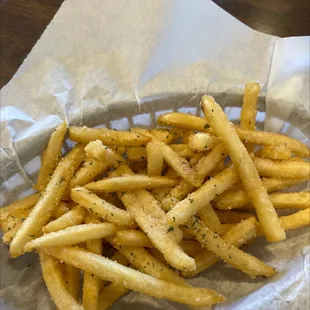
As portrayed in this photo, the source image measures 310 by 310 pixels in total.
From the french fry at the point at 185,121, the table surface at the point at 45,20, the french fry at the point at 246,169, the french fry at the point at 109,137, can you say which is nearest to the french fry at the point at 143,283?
the french fry at the point at 246,169

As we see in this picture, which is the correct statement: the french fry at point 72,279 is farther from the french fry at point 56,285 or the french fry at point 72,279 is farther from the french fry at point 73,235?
the french fry at point 73,235

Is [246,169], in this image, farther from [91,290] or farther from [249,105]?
[91,290]

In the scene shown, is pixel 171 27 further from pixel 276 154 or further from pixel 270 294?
pixel 270 294

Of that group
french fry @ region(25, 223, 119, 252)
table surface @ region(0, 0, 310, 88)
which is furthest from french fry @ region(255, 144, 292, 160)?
table surface @ region(0, 0, 310, 88)

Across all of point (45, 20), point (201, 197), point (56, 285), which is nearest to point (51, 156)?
point (56, 285)

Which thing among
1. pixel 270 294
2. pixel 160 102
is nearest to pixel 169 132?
pixel 160 102

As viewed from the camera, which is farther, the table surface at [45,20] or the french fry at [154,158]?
the table surface at [45,20]

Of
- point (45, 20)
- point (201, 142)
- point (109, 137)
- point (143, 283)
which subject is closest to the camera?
point (143, 283)
